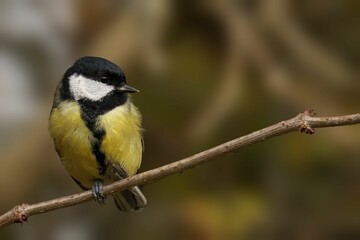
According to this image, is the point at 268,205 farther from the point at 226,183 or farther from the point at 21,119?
the point at 21,119

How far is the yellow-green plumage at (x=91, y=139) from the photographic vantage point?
117 centimetres

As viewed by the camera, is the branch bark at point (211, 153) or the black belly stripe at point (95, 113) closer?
the branch bark at point (211, 153)

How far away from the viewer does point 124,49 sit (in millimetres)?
1895

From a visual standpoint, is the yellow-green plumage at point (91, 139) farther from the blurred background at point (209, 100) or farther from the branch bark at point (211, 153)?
the blurred background at point (209, 100)

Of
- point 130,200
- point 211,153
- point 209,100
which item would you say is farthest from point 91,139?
point 209,100

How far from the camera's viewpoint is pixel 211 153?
83 cm

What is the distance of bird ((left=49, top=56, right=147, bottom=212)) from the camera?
3.82ft

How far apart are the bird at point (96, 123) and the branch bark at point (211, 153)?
0.20m

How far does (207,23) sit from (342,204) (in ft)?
1.96

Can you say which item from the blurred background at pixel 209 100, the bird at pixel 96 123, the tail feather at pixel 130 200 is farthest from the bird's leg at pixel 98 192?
the blurred background at pixel 209 100

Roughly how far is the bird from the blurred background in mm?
630

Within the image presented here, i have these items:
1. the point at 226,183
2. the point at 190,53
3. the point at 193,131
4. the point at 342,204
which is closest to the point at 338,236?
the point at 342,204

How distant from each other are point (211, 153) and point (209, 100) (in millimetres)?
1055

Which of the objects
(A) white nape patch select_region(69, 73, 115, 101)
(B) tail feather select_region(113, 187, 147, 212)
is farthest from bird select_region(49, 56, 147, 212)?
(B) tail feather select_region(113, 187, 147, 212)
